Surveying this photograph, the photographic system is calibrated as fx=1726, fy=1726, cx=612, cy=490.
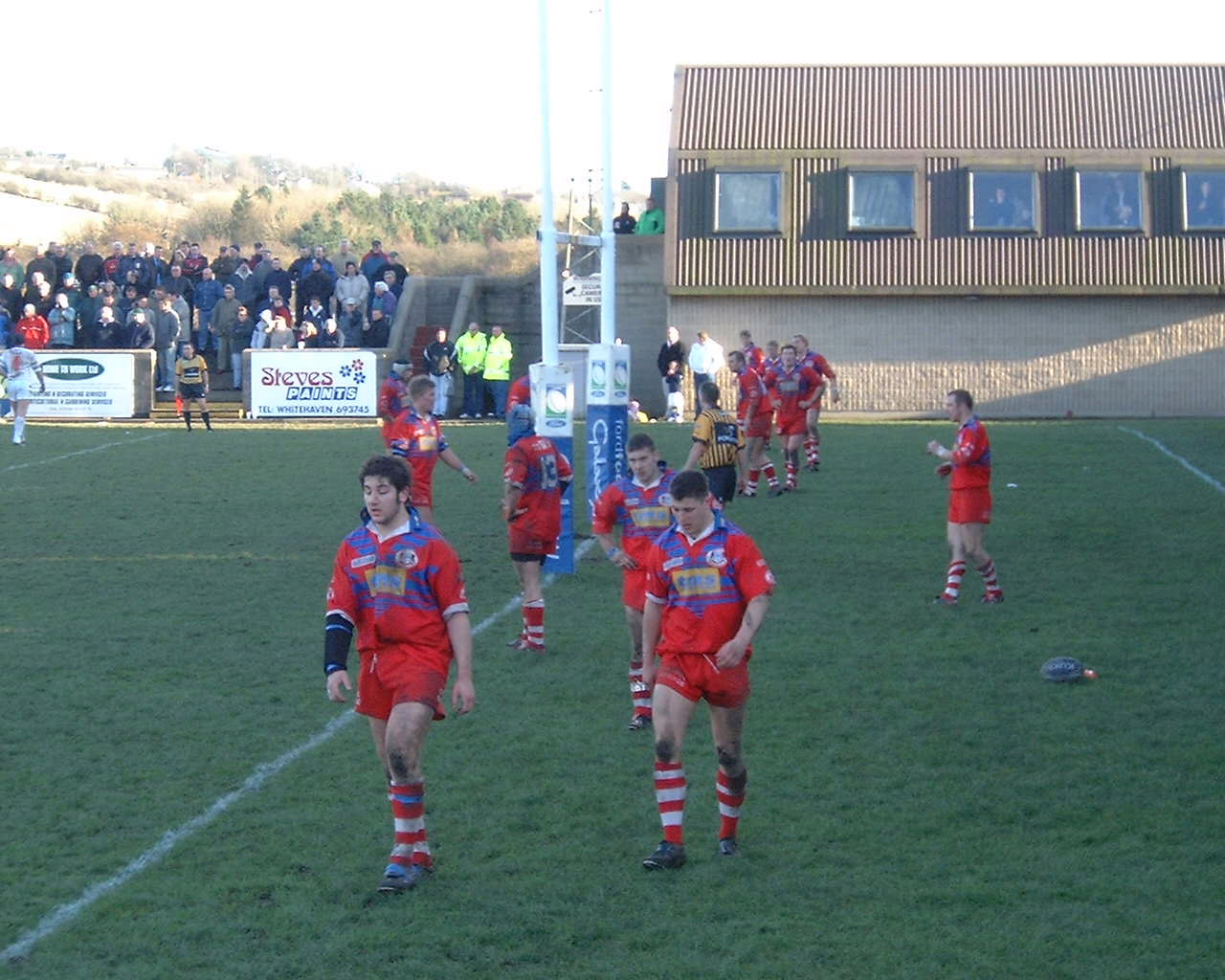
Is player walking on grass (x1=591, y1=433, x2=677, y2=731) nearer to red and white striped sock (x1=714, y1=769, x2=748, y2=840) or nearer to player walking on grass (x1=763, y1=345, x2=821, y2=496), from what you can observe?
red and white striped sock (x1=714, y1=769, x2=748, y2=840)

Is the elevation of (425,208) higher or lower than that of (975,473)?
higher

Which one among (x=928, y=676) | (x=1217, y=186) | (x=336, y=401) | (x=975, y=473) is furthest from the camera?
(x=1217, y=186)

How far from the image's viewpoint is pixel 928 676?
11891 millimetres

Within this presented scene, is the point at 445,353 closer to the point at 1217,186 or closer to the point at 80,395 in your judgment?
the point at 80,395

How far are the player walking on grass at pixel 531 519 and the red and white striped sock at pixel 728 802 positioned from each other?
4774 millimetres

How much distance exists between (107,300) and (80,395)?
7.99 feet

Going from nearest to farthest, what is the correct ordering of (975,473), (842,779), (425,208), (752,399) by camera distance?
1. (842,779)
2. (975,473)
3. (752,399)
4. (425,208)

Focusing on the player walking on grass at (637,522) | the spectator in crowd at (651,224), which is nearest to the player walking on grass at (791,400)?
the player walking on grass at (637,522)

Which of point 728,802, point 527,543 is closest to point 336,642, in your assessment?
point 728,802

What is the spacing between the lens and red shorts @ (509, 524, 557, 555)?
12680 mm

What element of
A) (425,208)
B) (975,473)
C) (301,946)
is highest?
(425,208)

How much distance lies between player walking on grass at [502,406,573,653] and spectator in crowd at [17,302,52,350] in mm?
23468

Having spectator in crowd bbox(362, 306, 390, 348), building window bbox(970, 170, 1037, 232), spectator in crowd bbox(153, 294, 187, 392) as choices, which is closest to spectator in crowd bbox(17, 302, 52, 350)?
spectator in crowd bbox(153, 294, 187, 392)

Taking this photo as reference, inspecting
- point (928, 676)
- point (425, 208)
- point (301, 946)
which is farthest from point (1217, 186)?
point (425, 208)
